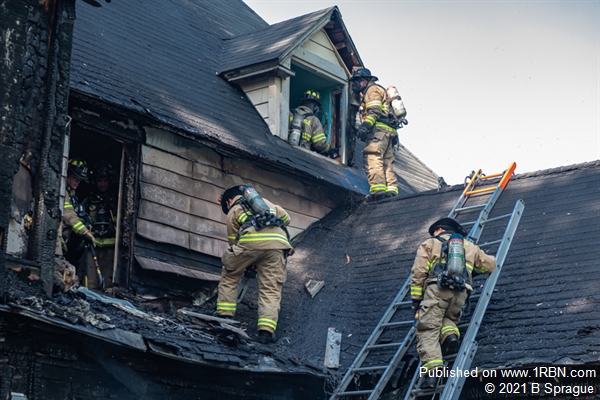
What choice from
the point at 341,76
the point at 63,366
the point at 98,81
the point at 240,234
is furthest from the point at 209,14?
the point at 63,366

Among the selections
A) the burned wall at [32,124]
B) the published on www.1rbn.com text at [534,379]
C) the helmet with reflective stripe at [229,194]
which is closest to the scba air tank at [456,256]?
the published on www.1rbn.com text at [534,379]

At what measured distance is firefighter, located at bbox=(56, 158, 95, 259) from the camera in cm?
920

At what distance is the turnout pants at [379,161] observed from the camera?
12.4 meters

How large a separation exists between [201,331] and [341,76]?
5.86 m

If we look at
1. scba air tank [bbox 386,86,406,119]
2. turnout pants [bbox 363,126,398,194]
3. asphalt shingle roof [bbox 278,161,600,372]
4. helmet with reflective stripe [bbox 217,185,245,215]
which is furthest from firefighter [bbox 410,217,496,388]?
scba air tank [bbox 386,86,406,119]

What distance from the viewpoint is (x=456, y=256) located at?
26.3ft

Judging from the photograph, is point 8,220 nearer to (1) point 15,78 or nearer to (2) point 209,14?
(1) point 15,78

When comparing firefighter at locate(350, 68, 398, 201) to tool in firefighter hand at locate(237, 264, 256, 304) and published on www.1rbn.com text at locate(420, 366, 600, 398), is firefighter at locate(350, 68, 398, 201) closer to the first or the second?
tool in firefighter hand at locate(237, 264, 256, 304)

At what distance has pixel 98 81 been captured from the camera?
31.0 feet

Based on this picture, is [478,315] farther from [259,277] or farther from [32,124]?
[32,124]

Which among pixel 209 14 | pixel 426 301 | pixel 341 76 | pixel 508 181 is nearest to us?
pixel 426 301

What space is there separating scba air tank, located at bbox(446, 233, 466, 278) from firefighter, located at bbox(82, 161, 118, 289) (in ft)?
13.0

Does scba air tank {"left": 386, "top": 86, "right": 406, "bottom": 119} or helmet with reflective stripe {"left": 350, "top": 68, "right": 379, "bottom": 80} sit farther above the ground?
helmet with reflective stripe {"left": 350, "top": 68, "right": 379, "bottom": 80}

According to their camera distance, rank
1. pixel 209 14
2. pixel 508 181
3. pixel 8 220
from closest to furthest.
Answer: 1. pixel 8 220
2. pixel 508 181
3. pixel 209 14
